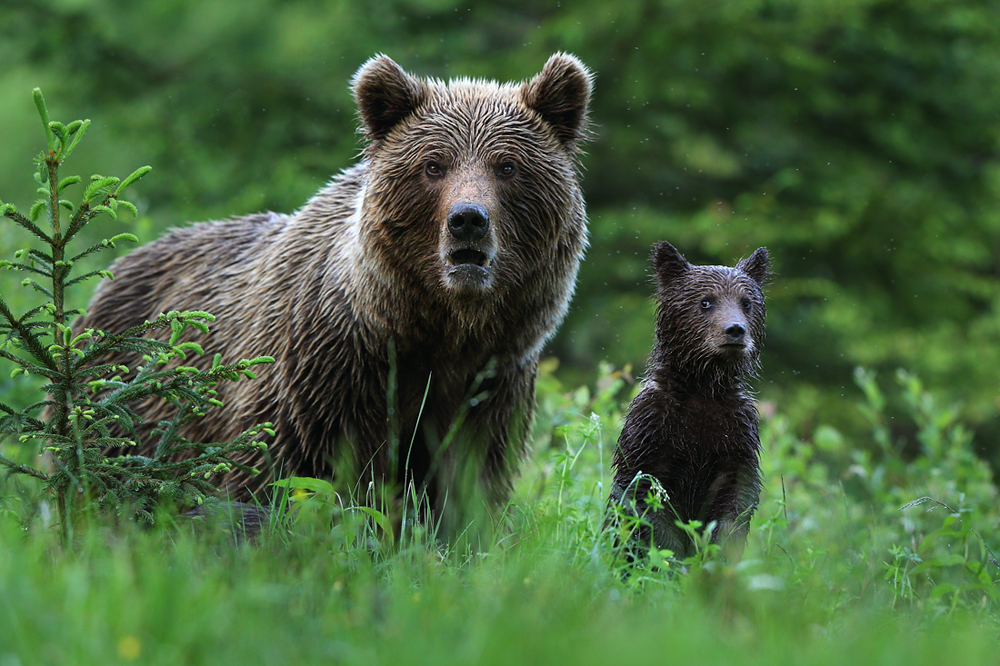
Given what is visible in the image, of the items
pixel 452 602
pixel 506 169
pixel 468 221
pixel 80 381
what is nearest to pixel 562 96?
pixel 506 169

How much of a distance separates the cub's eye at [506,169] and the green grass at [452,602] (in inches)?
46.6

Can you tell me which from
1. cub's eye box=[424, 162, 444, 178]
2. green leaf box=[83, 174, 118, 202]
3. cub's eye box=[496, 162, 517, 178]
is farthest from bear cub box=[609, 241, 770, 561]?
green leaf box=[83, 174, 118, 202]

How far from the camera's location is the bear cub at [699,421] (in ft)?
11.5

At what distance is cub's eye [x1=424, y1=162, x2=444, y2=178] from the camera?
14.3 feet

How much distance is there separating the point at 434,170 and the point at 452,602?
2235 millimetres

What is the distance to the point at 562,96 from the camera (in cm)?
467

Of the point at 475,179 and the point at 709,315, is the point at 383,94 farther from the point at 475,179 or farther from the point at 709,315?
the point at 709,315

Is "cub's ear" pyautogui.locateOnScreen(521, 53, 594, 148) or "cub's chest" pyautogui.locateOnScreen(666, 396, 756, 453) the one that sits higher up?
"cub's ear" pyautogui.locateOnScreen(521, 53, 594, 148)

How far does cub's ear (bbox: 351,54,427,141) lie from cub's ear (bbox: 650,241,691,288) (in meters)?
1.49

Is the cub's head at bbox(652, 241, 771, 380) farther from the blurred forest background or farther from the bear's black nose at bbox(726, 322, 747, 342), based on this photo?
the blurred forest background

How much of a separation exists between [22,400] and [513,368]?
329 cm

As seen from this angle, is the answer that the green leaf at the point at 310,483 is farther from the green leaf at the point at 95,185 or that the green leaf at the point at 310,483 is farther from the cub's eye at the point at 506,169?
the cub's eye at the point at 506,169

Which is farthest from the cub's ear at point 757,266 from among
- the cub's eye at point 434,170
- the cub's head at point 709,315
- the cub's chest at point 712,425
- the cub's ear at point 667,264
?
the cub's eye at point 434,170

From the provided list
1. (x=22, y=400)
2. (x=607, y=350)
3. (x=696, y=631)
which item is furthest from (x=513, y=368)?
(x=607, y=350)
